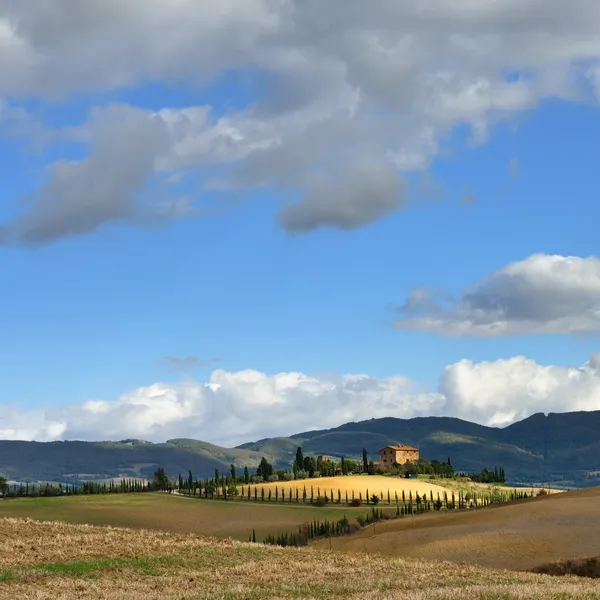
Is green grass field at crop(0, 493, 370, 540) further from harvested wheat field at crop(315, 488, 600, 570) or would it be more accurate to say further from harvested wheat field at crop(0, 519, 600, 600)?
harvested wheat field at crop(0, 519, 600, 600)

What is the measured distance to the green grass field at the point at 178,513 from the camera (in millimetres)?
132875

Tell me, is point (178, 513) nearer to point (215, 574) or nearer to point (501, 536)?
point (501, 536)

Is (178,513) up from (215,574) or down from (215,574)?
down

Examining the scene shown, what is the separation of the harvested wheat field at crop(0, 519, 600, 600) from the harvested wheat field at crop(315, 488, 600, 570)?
1504 centimetres

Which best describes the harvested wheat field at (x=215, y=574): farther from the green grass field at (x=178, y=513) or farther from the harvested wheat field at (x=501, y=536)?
the green grass field at (x=178, y=513)

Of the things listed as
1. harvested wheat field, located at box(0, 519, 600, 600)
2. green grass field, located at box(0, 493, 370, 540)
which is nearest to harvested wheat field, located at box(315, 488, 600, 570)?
harvested wheat field, located at box(0, 519, 600, 600)

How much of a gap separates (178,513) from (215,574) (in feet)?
309

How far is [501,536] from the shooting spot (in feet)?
292

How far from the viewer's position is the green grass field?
132875 millimetres

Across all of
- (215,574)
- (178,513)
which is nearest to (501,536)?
(215,574)

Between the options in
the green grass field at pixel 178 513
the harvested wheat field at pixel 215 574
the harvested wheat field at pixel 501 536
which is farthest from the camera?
the green grass field at pixel 178 513

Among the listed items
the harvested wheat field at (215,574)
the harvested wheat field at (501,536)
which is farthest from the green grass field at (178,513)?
the harvested wheat field at (215,574)

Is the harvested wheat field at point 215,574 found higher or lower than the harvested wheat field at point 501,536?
higher

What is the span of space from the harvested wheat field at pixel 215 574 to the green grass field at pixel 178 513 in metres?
50.4
